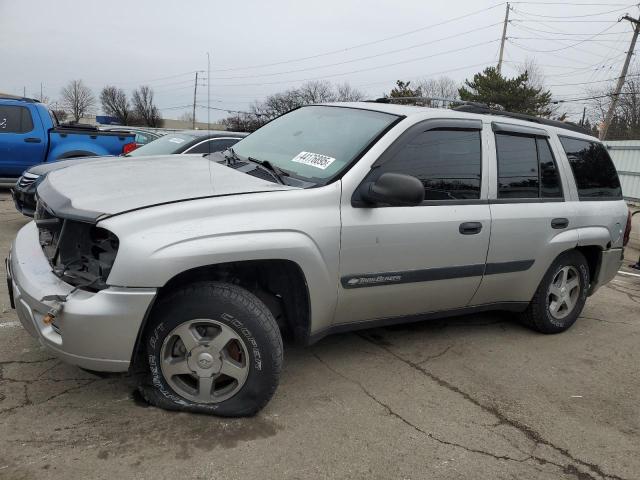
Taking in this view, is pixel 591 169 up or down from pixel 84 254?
up

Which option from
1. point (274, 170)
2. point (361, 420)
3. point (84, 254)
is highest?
point (274, 170)

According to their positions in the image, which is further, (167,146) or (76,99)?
(76,99)

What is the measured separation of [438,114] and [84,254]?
242 centimetres

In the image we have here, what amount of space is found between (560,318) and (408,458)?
8.63ft

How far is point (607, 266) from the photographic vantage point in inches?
192

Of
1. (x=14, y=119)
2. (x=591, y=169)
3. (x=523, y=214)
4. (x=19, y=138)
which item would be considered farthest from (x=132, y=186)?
(x=14, y=119)

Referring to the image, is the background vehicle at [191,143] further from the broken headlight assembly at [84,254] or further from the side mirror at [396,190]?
the broken headlight assembly at [84,254]

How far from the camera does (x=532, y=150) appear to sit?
4270 millimetres

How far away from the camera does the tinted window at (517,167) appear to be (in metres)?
3.99

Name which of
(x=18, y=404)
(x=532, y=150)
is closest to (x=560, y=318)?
(x=532, y=150)

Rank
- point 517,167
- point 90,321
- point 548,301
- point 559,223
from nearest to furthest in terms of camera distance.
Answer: point 90,321, point 517,167, point 559,223, point 548,301

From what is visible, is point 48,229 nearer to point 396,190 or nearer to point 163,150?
point 396,190

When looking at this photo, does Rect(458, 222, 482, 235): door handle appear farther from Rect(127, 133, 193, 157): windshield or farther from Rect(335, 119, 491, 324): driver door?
Rect(127, 133, 193, 157): windshield

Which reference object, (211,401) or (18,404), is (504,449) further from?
(18,404)
